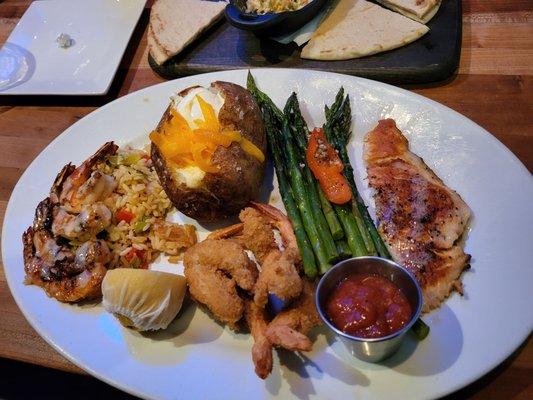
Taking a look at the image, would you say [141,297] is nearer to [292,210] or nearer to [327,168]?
[292,210]

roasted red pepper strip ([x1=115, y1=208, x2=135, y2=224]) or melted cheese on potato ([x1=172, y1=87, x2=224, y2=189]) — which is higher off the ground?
melted cheese on potato ([x1=172, y1=87, x2=224, y2=189])

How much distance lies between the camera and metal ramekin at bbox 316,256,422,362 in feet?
6.09

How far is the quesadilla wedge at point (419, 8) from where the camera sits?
11.0ft

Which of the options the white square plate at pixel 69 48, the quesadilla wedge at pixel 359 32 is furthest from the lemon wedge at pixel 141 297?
the quesadilla wedge at pixel 359 32

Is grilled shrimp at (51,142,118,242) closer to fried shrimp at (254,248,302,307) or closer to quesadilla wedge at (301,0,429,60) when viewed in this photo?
fried shrimp at (254,248,302,307)

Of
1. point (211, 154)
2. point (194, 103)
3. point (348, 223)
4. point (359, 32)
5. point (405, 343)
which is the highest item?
point (194, 103)

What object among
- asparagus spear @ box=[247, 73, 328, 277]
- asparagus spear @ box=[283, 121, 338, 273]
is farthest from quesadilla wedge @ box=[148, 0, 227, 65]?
asparagus spear @ box=[283, 121, 338, 273]

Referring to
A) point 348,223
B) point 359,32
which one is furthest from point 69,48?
point 348,223

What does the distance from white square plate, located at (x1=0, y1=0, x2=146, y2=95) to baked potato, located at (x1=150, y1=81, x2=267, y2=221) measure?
1182mm

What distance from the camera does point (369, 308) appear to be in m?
1.92

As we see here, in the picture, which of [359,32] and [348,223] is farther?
[359,32]

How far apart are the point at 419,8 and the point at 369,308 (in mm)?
2356

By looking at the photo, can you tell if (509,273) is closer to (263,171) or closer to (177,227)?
(263,171)

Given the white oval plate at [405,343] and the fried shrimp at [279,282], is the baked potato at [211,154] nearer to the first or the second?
the white oval plate at [405,343]
